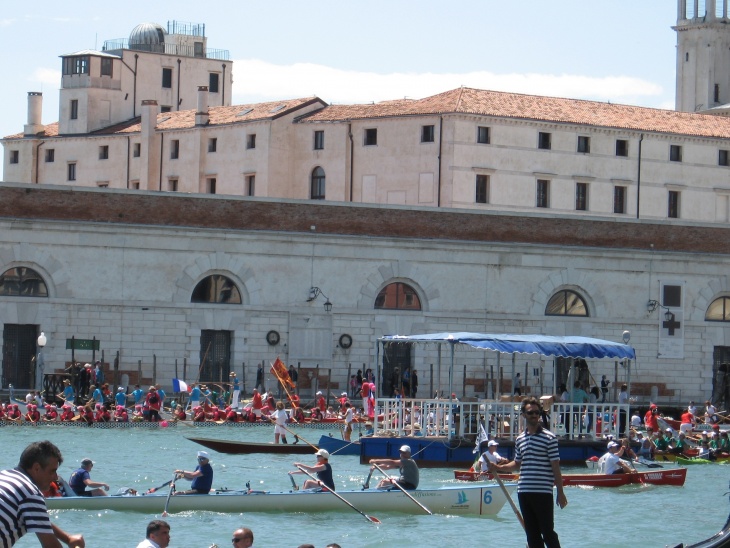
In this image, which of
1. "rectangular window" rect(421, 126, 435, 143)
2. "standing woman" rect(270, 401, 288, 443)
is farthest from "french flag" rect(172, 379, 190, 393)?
"rectangular window" rect(421, 126, 435, 143)

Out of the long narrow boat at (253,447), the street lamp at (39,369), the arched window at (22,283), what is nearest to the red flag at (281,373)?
the street lamp at (39,369)

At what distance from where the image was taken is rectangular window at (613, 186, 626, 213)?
6050 cm

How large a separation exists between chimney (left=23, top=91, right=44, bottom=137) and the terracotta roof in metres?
19.5

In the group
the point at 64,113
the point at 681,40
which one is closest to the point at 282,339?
the point at 64,113

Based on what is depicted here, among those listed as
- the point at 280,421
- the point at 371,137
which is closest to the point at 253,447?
the point at 280,421

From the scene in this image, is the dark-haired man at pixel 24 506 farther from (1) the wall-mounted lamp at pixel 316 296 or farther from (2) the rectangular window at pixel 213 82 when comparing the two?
(2) the rectangular window at pixel 213 82

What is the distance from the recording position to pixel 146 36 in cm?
8031

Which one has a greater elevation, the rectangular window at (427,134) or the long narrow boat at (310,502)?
the rectangular window at (427,134)

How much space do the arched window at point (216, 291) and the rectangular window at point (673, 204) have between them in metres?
26.4

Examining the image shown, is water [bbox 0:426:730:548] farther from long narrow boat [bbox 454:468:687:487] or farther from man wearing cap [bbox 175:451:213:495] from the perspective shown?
man wearing cap [bbox 175:451:213:495]

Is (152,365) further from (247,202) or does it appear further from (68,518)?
(68,518)

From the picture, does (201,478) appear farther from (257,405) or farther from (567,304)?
(567,304)

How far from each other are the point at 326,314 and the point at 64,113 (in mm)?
37552

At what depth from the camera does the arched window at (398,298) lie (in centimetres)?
4156
